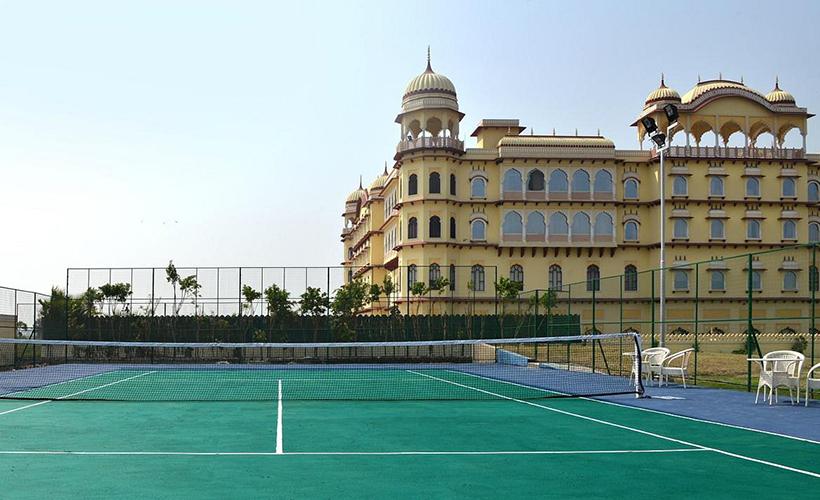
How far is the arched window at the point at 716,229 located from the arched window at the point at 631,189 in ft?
18.3

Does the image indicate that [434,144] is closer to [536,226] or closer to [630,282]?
[536,226]

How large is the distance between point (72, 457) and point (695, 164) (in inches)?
2324

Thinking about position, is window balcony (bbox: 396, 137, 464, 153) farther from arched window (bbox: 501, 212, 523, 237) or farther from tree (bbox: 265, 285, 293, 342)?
tree (bbox: 265, 285, 293, 342)

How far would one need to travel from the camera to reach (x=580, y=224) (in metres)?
63.4

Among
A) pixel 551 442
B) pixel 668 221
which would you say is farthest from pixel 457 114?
pixel 551 442

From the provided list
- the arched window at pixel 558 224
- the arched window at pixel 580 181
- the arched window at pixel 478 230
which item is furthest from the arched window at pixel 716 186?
the arched window at pixel 478 230

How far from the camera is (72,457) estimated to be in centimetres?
1043

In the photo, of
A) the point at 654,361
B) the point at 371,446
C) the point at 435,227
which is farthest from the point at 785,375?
the point at 435,227

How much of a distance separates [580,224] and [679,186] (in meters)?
7.33

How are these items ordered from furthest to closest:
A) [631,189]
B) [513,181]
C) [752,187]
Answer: [752,187] → [631,189] → [513,181]

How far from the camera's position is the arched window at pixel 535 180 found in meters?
62.7

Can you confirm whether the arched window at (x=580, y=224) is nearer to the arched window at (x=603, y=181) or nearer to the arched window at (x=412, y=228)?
the arched window at (x=603, y=181)

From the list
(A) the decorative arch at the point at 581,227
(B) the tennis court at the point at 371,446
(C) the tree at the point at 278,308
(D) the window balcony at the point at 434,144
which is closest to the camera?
(B) the tennis court at the point at 371,446

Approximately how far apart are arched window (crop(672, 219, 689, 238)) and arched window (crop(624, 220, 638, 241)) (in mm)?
2551
